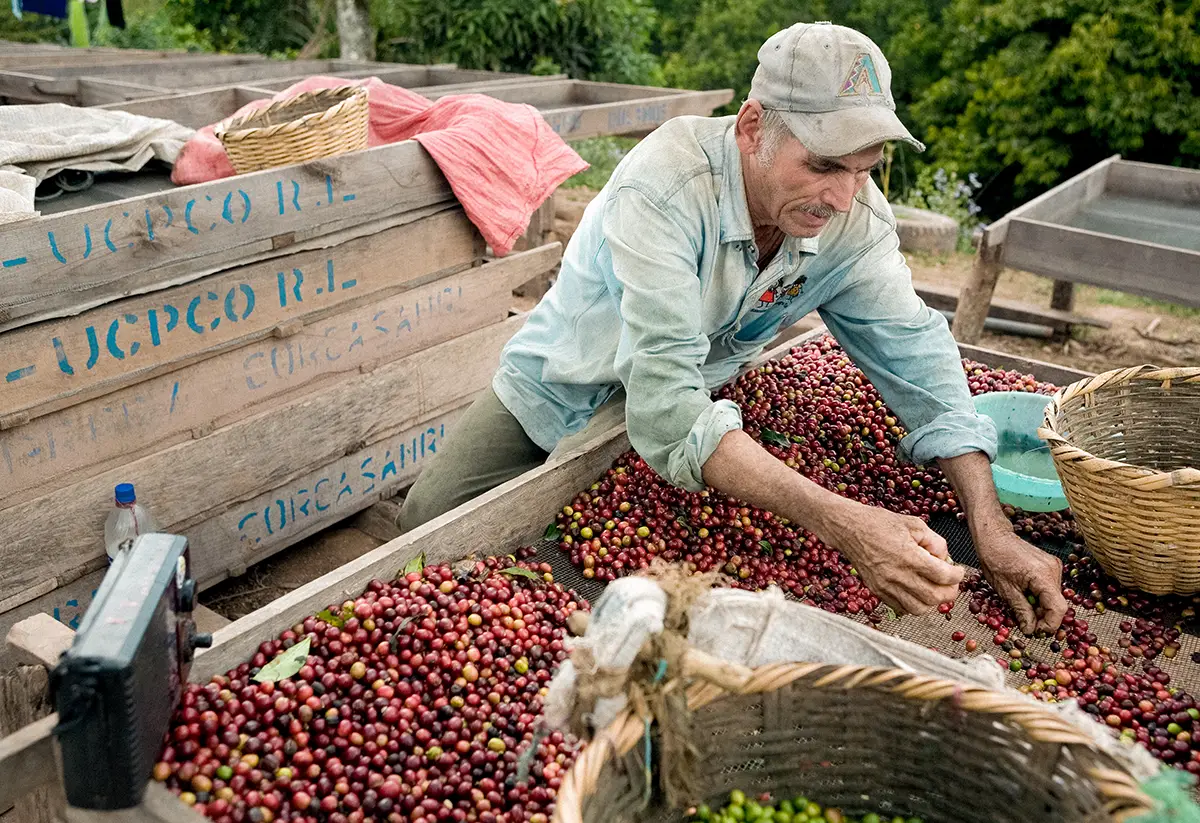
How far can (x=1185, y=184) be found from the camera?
727cm

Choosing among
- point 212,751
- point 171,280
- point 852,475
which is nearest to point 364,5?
point 171,280

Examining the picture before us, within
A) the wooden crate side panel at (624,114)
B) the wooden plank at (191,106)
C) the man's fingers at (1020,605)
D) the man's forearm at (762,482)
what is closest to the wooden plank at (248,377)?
the wooden crate side panel at (624,114)

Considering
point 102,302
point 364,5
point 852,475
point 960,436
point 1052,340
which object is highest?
point 364,5

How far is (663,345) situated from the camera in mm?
2607

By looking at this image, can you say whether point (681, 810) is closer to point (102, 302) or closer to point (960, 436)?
point (960, 436)

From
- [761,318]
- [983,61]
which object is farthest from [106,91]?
[983,61]

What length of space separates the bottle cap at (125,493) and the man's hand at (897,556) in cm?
227

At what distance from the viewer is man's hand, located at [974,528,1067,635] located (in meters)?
2.63

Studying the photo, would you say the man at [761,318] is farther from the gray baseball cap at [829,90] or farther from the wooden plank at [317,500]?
the wooden plank at [317,500]

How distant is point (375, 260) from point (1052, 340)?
5.49m

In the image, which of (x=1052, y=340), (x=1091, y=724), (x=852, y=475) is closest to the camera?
(x=1091, y=724)

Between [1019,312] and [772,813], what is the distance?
6.76 meters

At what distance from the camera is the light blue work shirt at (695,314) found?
2621 mm

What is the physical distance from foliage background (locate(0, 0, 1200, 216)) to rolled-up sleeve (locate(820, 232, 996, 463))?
356 inches
